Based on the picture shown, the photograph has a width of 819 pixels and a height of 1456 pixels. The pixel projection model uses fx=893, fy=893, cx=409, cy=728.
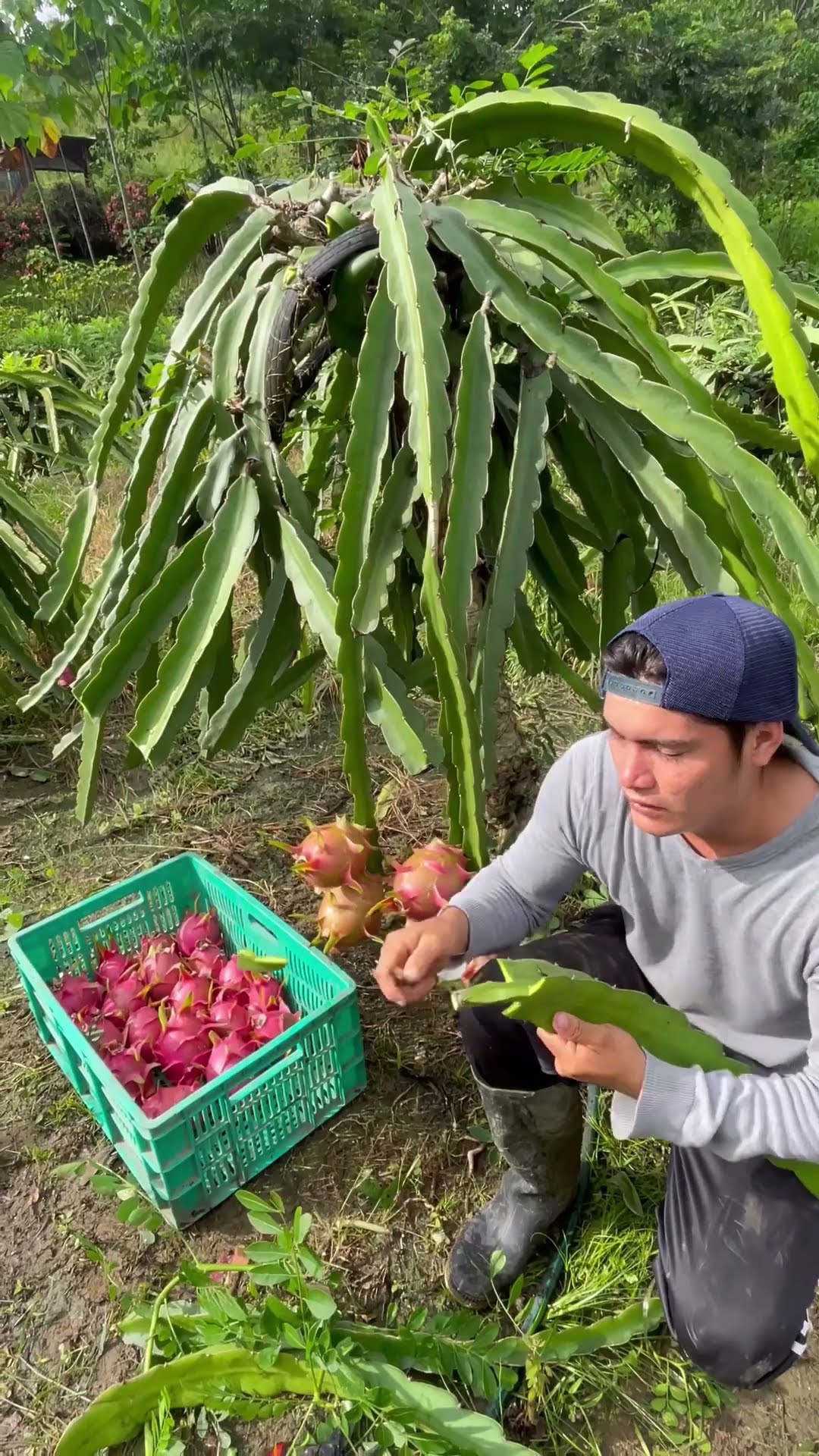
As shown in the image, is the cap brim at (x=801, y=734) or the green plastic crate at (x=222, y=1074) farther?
the green plastic crate at (x=222, y=1074)

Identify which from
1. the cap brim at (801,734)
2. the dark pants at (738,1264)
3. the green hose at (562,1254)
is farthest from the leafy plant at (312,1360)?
the cap brim at (801,734)

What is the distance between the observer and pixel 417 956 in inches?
35.8

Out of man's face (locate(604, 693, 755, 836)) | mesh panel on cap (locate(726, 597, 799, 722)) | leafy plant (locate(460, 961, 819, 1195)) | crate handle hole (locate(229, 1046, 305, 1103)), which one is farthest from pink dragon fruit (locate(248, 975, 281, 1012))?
mesh panel on cap (locate(726, 597, 799, 722))

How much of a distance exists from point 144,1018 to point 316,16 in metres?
9.97

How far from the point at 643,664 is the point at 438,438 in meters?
0.37

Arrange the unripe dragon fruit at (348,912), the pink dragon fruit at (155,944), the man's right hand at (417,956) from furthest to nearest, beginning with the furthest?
1. the pink dragon fruit at (155,944)
2. the unripe dragon fruit at (348,912)
3. the man's right hand at (417,956)

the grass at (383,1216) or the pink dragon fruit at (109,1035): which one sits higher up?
the pink dragon fruit at (109,1035)

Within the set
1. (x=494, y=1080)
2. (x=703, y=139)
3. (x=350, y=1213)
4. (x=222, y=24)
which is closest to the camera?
(x=494, y=1080)

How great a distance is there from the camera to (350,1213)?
118 cm

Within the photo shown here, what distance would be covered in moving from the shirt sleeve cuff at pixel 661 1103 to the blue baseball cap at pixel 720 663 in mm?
305

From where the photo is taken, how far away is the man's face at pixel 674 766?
0.71 m

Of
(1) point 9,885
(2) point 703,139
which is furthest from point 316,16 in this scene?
(1) point 9,885

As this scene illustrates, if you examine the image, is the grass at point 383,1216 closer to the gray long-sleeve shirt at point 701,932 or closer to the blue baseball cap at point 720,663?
the gray long-sleeve shirt at point 701,932

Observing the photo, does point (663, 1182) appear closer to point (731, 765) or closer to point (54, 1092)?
point (731, 765)
